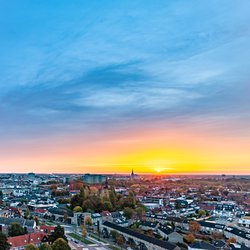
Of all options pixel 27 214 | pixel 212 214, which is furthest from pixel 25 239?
pixel 212 214

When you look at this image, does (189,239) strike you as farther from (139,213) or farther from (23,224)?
(23,224)

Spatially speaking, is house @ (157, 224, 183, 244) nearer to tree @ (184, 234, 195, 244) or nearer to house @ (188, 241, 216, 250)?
tree @ (184, 234, 195, 244)

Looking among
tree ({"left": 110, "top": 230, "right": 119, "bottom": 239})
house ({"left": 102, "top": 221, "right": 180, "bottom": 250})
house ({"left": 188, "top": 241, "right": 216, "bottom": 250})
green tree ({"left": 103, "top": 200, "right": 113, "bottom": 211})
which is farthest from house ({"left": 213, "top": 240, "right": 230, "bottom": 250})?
green tree ({"left": 103, "top": 200, "right": 113, "bottom": 211})

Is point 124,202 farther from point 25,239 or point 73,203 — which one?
point 25,239

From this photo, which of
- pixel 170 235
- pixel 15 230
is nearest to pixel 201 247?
pixel 170 235

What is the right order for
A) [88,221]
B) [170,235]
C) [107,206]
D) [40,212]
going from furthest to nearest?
1. [40,212]
2. [107,206]
3. [88,221]
4. [170,235]

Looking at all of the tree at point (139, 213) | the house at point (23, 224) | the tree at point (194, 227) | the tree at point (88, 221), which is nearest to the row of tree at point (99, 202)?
the tree at point (88, 221)

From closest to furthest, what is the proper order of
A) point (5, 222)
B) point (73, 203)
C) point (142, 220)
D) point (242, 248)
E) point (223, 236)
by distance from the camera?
point (242, 248)
point (223, 236)
point (5, 222)
point (142, 220)
point (73, 203)
